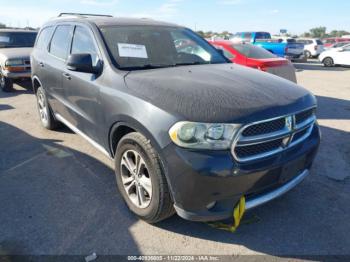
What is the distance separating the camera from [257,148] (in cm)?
253

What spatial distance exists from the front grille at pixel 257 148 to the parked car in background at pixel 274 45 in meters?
16.5

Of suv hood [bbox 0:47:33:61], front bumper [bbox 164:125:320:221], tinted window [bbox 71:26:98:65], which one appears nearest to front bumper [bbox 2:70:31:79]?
suv hood [bbox 0:47:33:61]

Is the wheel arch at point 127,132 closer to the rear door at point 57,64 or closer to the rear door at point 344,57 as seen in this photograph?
the rear door at point 57,64

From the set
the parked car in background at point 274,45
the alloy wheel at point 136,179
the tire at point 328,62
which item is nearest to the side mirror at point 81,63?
the alloy wheel at point 136,179

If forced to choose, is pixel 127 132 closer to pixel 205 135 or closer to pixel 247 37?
pixel 205 135

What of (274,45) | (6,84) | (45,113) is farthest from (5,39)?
(274,45)

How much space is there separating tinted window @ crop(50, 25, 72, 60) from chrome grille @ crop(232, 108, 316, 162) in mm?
2958

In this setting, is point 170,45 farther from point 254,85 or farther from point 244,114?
point 244,114

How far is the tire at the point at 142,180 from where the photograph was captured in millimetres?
2646

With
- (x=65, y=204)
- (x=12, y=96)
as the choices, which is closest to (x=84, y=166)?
(x=65, y=204)

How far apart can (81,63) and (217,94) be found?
1.48 m

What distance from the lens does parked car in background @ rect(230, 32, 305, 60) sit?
17922 millimetres

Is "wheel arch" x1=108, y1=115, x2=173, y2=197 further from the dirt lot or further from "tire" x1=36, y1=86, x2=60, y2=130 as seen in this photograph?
"tire" x1=36, y1=86, x2=60, y2=130

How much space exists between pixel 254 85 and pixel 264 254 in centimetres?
151
